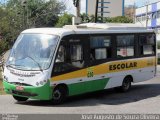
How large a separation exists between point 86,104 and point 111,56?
117 inches

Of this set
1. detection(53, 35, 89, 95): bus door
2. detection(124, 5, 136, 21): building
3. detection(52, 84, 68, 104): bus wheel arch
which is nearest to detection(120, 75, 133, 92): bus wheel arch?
detection(53, 35, 89, 95): bus door

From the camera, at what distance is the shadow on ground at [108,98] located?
15.7m

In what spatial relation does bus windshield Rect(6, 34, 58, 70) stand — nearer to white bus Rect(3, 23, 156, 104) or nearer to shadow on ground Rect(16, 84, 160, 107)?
white bus Rect(3, 23, 156, 104)

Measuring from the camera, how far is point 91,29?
57.5ft

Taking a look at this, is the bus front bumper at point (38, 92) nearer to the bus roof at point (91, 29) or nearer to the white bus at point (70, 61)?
the white bus at point (70, 61)

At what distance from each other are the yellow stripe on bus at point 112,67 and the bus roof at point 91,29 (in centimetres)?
121

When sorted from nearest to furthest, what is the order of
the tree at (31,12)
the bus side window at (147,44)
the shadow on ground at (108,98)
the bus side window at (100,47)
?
the shadow on ground at (108,98) < the bus side window at (100,47) < the bus side window at (147,44) < the tree at (31,12)

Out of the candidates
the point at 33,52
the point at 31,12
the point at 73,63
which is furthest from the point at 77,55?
the point at 31,12

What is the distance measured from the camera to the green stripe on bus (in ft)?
52.4

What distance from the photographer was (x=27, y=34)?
16.1 meters

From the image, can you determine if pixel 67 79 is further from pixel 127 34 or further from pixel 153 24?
pixel 153 24

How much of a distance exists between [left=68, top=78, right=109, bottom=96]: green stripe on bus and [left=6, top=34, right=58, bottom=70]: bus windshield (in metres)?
1.37

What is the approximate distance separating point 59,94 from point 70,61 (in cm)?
118

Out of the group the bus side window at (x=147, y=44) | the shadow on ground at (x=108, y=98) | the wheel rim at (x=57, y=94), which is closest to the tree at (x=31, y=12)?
the bus side window at (x=147, y=44)
